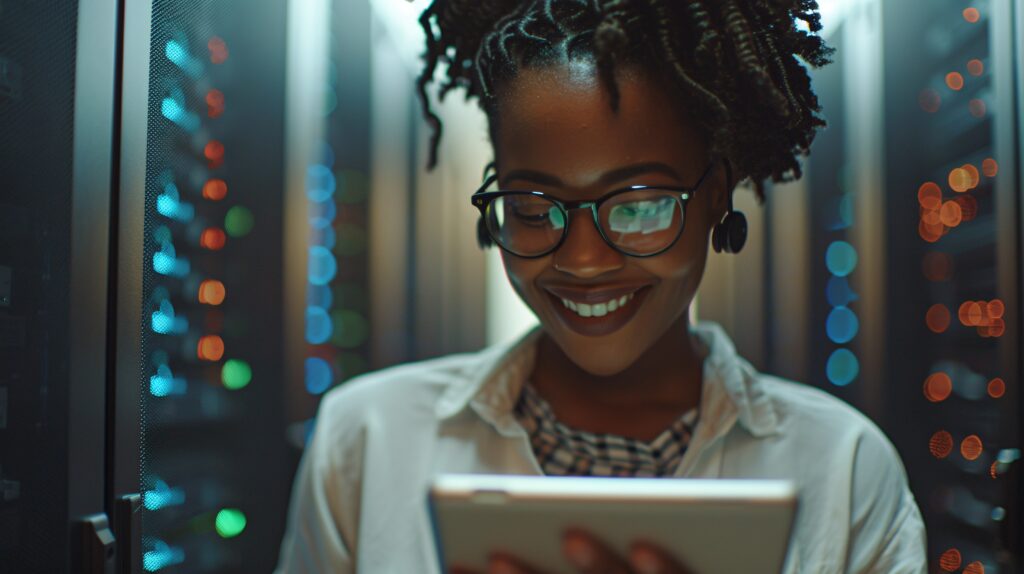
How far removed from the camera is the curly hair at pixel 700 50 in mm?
955

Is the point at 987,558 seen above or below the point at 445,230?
below

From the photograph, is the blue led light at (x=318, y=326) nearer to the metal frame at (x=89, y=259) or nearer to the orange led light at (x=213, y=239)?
the orange led light at (x=213, y=239)

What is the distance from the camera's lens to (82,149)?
76 cm

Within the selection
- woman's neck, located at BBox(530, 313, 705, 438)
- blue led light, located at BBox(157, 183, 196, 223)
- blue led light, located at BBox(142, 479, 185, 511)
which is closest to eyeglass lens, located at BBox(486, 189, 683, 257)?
woman's neck, located at BBox(530, 313, 705, 438)

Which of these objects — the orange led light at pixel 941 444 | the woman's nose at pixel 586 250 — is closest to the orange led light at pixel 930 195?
the orange led light at pixel 941 444

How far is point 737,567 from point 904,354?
1641mm

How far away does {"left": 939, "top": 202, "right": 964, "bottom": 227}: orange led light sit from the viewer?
1744 millimetres

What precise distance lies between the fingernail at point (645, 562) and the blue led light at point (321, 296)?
2.30 meters

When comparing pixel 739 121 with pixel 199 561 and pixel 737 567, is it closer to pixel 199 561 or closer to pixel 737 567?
pixel 737 567

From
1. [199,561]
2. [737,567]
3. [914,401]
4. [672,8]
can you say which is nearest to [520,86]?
[672,8]

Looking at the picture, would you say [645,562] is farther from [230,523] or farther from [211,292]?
[211,292]

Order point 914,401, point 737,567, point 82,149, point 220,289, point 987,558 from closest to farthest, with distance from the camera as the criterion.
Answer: point 737,567 → point 82,149 → point 987,558 → point 220,289 → point 914,401

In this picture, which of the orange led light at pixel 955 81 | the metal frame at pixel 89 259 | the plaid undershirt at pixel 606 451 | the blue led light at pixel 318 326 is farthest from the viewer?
the blue led light at pixel 318 326

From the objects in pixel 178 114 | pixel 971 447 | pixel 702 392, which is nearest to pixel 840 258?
pixel 971 447
